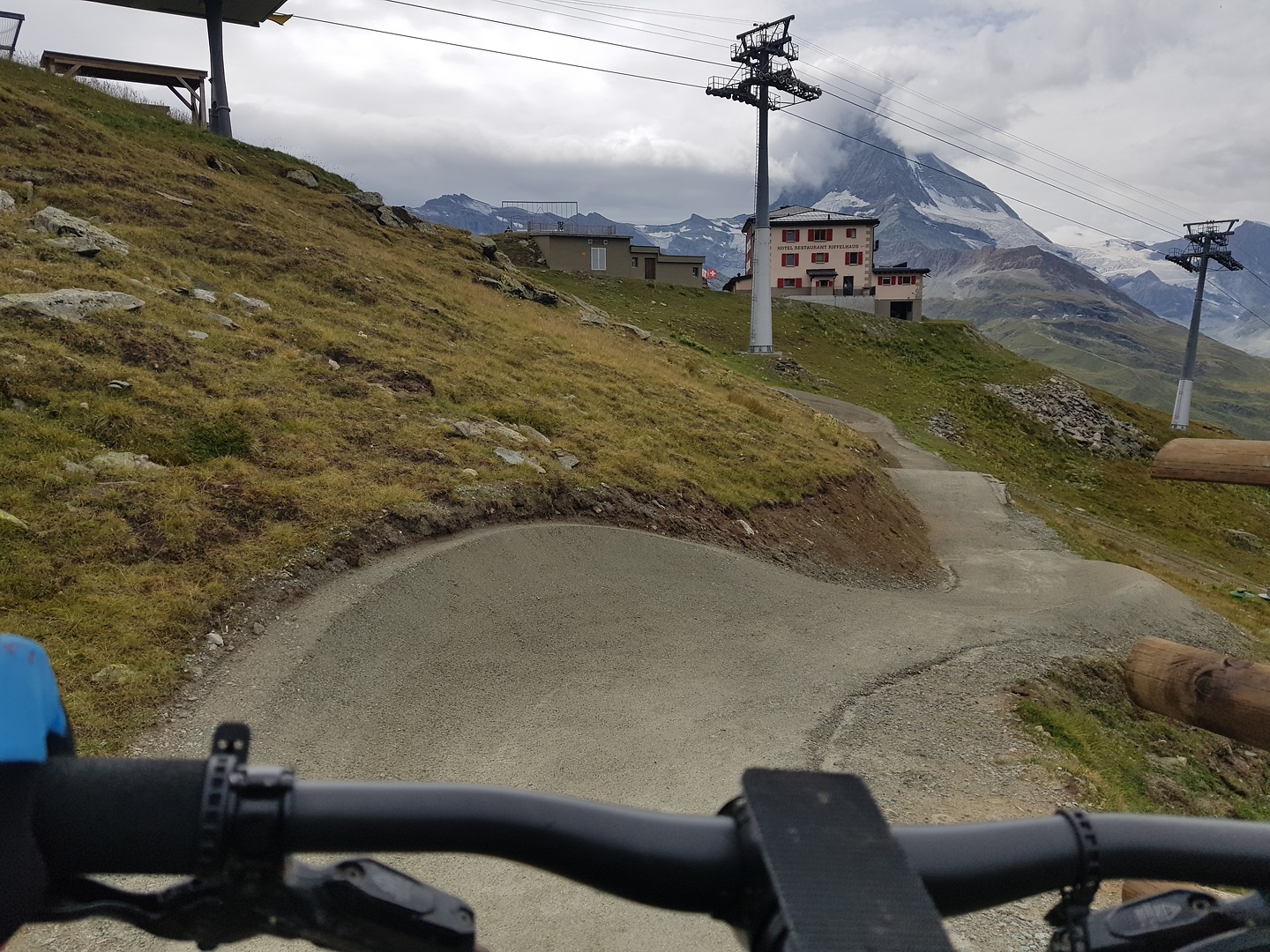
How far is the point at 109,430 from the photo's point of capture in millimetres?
12586

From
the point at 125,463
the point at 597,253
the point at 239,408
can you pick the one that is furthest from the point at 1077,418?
the point at 125,463

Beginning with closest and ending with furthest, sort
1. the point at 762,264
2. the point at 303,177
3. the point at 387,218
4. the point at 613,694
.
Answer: the point at 613,694 < the point at 303,177 < the point at 387,218 < the point at 762,264

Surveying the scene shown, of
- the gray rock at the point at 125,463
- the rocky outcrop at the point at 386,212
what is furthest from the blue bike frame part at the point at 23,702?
the rocky outcrop at the point at 386,212

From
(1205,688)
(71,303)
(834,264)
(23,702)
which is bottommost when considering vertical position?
(1205,688)

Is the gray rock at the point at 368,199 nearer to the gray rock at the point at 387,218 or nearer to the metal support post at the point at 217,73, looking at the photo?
the gray rock at the point at 387,218

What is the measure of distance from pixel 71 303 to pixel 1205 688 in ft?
62.4

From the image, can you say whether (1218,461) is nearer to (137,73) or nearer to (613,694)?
(613,694)

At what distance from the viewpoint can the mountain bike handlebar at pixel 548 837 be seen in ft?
4.37

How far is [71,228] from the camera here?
20453 millimetres

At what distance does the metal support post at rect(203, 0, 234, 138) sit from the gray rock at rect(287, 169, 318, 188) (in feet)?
17.0

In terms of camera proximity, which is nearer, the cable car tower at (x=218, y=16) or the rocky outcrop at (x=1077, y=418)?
the cable car tower at (x=218, y=16)

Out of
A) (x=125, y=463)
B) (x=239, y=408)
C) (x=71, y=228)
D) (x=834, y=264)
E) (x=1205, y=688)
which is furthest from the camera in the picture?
(x=834, y=264)

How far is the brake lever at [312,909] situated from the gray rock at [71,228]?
23.6 m

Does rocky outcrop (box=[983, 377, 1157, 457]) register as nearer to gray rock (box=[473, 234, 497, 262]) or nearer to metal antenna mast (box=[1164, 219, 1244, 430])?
metal antenna mast (box=[1164, 219, 1244, 430])
